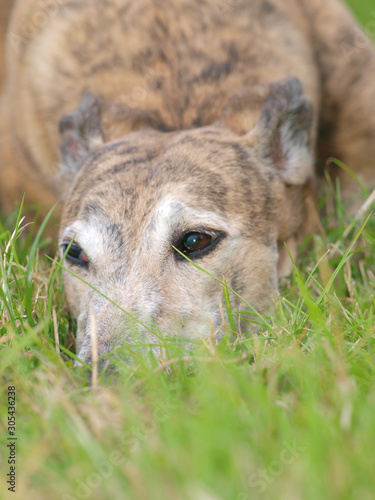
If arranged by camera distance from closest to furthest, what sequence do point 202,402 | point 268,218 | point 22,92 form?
point 202,402, point 268,218, point 22,92

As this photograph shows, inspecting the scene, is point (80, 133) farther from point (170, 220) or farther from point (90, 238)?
point (170, 220)

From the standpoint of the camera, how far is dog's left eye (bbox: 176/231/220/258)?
2.81 metres

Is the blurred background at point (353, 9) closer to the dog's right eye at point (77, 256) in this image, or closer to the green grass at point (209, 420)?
the dog's right eye at point (77, 256)

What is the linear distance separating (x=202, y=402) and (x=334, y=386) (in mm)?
450

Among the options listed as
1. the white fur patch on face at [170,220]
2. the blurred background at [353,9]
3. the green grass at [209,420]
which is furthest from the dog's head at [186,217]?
the blurred background at [353,9]

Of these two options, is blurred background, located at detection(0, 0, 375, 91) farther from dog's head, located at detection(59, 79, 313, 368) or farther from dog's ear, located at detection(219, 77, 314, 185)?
dog's ear, located at detection(219, 77, 314, 185)

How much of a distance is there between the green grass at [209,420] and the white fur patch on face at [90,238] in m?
0.41

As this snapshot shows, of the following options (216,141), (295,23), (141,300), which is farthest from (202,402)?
(295,23)

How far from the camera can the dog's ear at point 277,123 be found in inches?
131

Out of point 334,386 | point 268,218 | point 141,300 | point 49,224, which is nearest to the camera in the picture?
point 334,386

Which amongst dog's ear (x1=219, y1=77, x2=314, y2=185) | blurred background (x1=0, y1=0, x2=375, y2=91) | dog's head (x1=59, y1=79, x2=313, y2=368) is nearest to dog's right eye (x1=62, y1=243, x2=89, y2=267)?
A: dog's head (x1=59, y1=79, x2=313, y2=368)

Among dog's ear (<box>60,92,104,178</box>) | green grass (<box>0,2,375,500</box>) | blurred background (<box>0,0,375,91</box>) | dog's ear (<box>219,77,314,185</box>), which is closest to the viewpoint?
green grass (<box>0,2,375,500</box>)

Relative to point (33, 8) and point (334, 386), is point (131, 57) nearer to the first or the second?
point (33, 8)

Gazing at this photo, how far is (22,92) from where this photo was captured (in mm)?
4688
